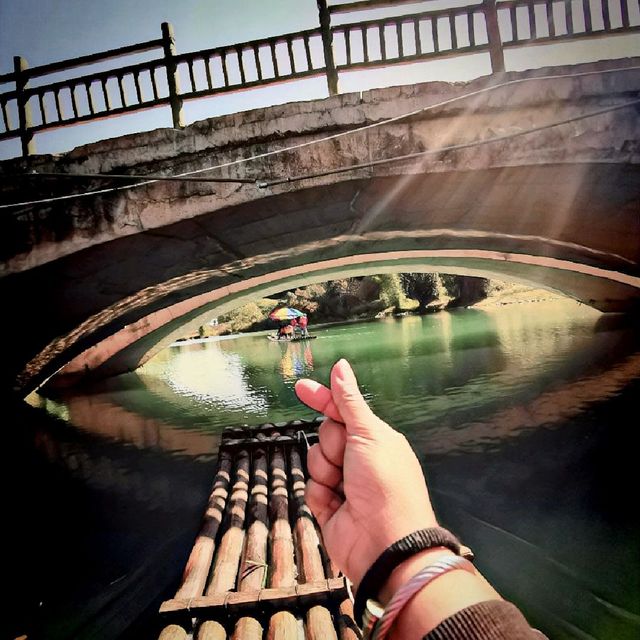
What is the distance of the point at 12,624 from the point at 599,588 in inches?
168

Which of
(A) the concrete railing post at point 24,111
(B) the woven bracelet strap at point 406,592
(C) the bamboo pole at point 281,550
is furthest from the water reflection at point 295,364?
(B) the woven bracelet strap at point 406,592

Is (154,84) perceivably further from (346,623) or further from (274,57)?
(346,623)

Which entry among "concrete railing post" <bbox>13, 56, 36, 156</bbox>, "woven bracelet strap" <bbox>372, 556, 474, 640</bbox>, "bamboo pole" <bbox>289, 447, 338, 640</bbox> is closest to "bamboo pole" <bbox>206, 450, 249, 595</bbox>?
"bamboo pole" <bbox>289, 447, 338, 640</bbox>

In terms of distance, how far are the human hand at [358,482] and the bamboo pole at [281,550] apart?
1444 mm

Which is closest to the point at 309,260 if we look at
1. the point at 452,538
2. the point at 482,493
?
the point at 482,493

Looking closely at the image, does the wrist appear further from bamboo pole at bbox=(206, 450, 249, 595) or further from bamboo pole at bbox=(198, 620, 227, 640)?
bamboo pole at bbox=(206, 450, 249, 595)

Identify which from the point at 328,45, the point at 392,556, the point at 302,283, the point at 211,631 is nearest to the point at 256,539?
the point at 211,631

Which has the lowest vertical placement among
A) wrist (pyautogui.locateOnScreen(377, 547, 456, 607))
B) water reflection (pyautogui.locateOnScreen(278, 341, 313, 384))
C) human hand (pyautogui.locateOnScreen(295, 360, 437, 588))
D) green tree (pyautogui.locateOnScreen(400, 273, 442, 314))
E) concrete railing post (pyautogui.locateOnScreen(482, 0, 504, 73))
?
water reflection (pyautogui.locateOnScreen(278, 341, 313, 384))

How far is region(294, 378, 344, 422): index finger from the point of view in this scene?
1363 mm

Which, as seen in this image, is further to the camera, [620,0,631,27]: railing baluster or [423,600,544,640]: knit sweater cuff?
[620,0,631,27]: railing baluster

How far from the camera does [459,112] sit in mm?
4711

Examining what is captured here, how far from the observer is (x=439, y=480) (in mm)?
4629

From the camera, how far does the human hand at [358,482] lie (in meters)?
1.20

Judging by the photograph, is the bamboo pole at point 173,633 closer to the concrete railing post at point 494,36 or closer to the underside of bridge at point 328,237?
the underside of bridge at point 328,237
